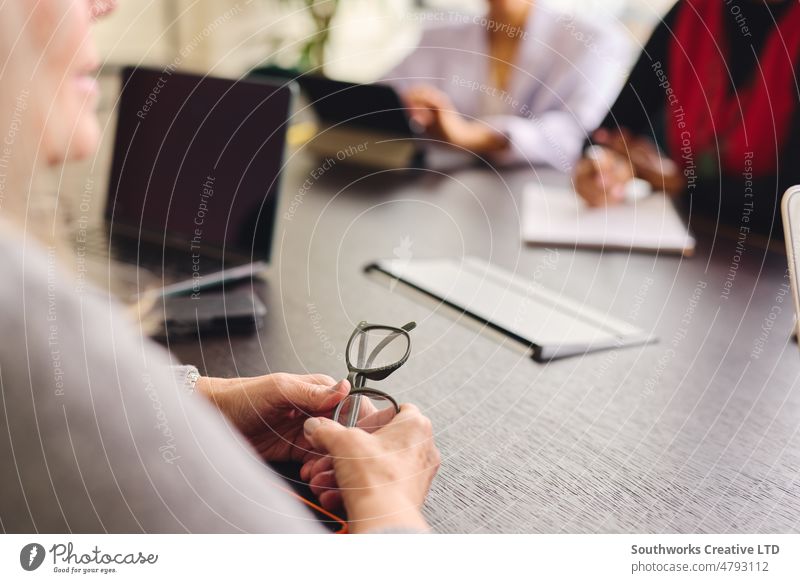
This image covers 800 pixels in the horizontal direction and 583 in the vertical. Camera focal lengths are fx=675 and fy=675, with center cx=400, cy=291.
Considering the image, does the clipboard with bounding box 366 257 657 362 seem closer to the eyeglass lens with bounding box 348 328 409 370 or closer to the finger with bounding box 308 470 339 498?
the eyeglass lens with bounding box 348 328 409 370

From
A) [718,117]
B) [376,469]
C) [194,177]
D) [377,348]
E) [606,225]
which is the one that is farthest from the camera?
[718,117]

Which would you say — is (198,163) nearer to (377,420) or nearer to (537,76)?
(377,420)

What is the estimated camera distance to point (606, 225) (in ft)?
2.92

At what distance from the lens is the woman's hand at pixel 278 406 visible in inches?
17.6

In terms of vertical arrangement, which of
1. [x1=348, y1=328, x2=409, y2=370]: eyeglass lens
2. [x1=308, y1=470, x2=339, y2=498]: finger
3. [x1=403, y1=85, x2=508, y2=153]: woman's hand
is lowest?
[x1=308, y1=470, x2=339, y2=498]: finger

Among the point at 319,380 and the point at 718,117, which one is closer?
the point at 319,380

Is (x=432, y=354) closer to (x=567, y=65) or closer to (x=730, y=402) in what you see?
(x=730, y=402)

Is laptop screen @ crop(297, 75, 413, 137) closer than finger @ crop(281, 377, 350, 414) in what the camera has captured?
No

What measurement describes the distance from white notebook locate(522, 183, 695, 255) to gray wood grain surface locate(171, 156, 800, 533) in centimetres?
3

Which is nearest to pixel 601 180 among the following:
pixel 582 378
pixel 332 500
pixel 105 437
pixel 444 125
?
pixel 444 125

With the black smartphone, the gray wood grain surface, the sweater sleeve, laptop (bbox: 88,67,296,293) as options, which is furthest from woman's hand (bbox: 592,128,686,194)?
the sweater sleeve

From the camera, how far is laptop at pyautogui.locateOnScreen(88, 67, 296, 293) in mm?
736

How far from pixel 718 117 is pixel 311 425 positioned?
0.96 metres
